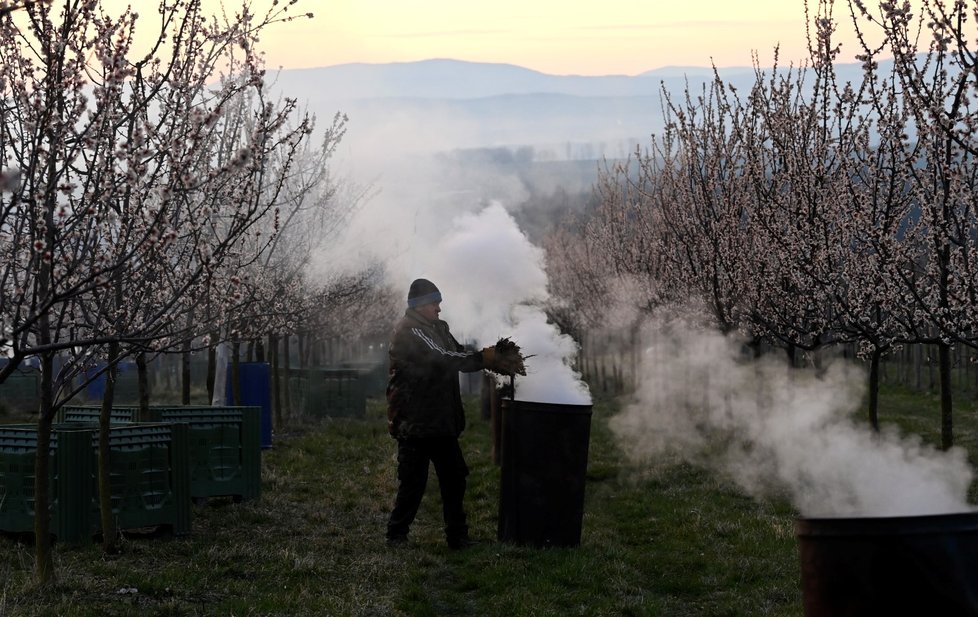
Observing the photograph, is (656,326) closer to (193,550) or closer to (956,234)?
(956,234)

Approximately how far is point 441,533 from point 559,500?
148 cm

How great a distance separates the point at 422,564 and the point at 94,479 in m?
2.66

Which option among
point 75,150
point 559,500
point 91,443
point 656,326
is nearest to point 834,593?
point 559,500

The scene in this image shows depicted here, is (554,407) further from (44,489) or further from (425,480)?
(44,489)

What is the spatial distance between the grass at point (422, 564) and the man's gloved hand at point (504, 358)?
4.63 ft

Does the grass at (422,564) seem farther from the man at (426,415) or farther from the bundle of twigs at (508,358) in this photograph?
the bundle of twigs at (508,358)

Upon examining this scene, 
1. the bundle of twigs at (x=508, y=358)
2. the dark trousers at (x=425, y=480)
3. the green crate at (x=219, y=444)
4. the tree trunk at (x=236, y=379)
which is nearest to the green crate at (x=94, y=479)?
the green crate at (x=219, y=444)

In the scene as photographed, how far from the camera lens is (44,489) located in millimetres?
7051

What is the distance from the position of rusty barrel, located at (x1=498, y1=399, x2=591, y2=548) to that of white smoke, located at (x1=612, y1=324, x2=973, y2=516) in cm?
216

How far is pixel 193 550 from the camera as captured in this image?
819cm

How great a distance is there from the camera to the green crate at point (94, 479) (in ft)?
26.6

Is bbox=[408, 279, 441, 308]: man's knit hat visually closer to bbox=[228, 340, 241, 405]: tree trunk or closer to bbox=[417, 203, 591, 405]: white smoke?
bbox=[417, 203, 591, 405]: white smoke

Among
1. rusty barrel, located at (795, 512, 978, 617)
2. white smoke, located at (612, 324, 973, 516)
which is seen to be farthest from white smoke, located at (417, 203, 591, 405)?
rusty barrel, located at (795, 512, 978, 617)

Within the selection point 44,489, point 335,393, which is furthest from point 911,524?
point 335,393
